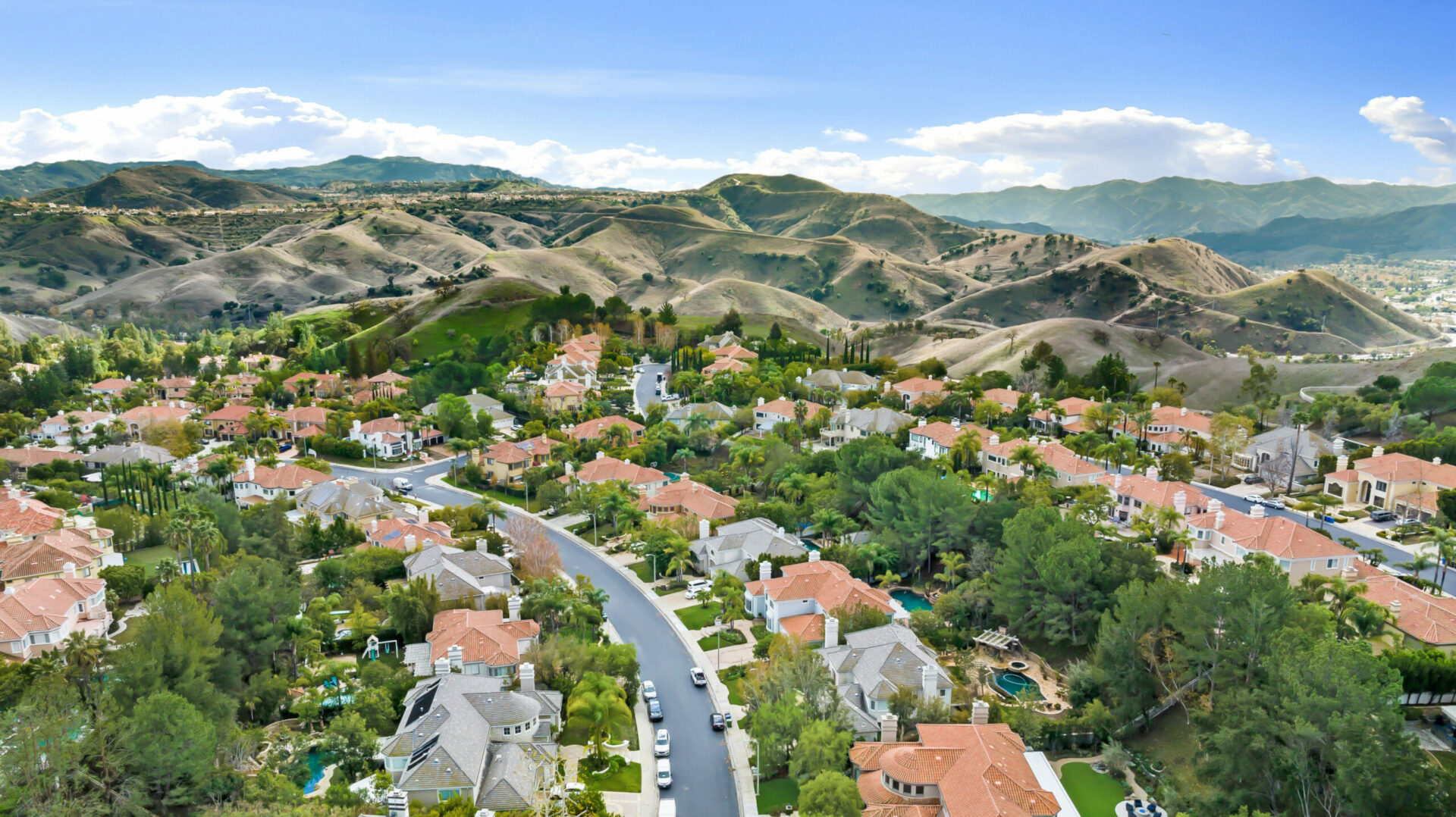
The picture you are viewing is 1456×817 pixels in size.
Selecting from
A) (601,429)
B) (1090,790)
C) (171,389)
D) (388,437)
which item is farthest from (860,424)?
(171,389)

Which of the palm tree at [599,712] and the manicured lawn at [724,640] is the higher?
the palm tree at [599,712]

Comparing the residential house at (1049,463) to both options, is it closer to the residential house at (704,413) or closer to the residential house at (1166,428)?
the residential house at (1166,428)

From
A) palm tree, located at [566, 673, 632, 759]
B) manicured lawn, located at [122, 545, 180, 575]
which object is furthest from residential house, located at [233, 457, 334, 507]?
palm tree, located at [566, 673, 632, 759]

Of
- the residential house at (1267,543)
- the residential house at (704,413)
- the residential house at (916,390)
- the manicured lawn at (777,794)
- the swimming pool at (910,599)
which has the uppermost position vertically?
the residential house at (916,390)

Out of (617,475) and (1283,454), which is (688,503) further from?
(1283,454)

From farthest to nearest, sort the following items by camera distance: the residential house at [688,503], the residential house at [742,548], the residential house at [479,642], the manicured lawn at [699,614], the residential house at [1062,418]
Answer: the residential house at [1062,418]
the residential house at [688,503]
the residential house at [742,548]
the manicured lawn at [699,614]
the residential house at [479,642]

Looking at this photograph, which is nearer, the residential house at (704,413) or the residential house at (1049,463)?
the residential house at (1049,463)

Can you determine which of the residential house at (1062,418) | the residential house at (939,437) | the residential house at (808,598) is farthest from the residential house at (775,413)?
the residential house at (808,598)
